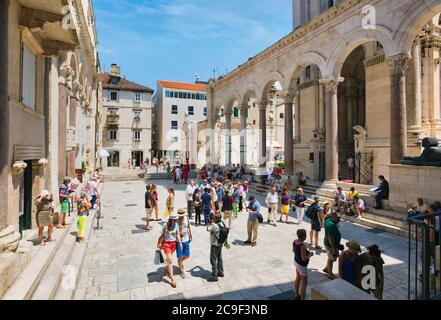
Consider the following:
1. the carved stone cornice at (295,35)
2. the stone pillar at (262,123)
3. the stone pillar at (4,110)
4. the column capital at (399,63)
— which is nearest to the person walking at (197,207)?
the stone pillar at (4,110)

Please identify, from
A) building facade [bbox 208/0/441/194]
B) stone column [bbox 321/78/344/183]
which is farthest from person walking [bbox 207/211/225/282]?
stone column [bbox 321/78/344/183]

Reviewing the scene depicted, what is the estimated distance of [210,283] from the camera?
235 inches

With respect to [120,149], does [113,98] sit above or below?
above

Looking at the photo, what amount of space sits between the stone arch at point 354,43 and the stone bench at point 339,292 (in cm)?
1217

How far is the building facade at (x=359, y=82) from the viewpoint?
38.3ft

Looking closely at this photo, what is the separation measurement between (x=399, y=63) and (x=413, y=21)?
5.63ft

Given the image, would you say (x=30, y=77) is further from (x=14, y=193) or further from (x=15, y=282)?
(x=15, y=282)

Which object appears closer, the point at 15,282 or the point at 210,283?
the point at 15,282

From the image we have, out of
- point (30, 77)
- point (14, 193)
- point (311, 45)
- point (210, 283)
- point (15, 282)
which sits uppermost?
point (311, 45)

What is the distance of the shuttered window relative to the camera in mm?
7730

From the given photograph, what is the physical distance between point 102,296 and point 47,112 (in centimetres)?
747

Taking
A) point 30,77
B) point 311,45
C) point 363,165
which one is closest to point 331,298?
point 30,77

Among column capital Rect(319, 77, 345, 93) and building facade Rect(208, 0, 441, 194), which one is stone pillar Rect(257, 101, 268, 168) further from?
column capital Rect(319, 77, 345, 93)

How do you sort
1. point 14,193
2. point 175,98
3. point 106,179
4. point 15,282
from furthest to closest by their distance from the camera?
point 175,98, point 106,179, point 14,193, point 15,282
